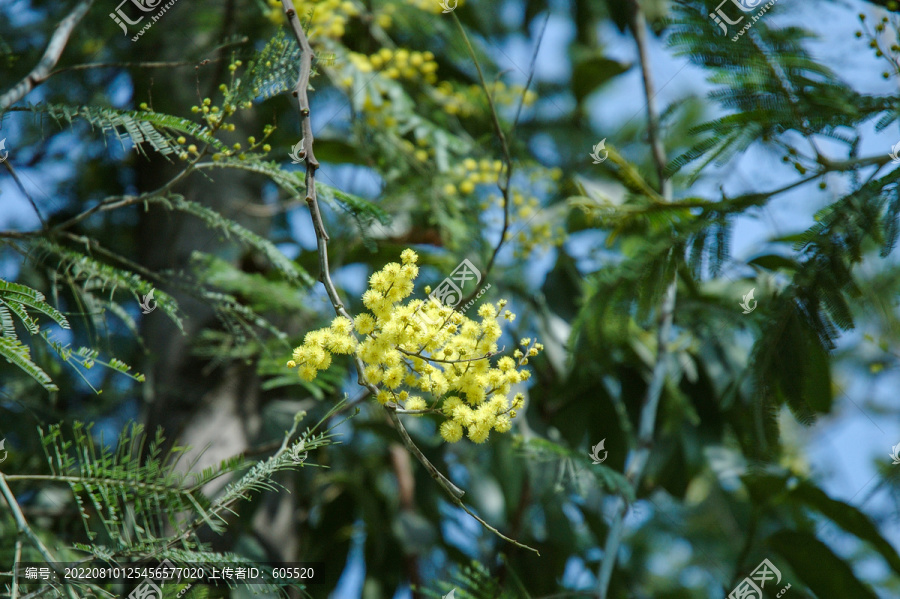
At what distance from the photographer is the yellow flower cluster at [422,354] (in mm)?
1021

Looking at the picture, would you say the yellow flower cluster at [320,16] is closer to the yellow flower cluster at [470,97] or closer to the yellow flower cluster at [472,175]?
the yellow flower cluster at [470,97]

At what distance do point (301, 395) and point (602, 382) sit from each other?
3.72ft

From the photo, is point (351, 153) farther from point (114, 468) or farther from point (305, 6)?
point (114, 468)

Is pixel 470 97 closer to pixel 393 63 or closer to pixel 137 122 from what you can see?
pixel 393 63

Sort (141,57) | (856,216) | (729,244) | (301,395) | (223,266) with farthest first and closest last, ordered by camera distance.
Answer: (141,57), (301,395), (223,266), (729,244), (856,216)

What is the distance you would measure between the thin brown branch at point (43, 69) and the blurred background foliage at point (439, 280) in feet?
0.10

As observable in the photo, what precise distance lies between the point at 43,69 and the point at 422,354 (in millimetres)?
1065

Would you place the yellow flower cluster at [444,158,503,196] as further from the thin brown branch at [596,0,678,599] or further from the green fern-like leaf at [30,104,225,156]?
the green fern-like leaf at [30,104,225,156]

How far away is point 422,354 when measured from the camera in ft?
3.54

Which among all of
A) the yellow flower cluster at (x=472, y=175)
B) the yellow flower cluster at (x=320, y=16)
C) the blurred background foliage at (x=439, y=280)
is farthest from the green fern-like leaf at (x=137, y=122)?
the yellow flower cluster at (x=472, y=175)

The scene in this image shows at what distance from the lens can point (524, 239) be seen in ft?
8.13

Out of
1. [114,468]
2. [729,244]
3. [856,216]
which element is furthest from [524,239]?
[114,468]

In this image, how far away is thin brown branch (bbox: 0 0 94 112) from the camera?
53.6 inches

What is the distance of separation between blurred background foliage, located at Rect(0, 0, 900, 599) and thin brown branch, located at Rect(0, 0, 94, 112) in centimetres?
3
